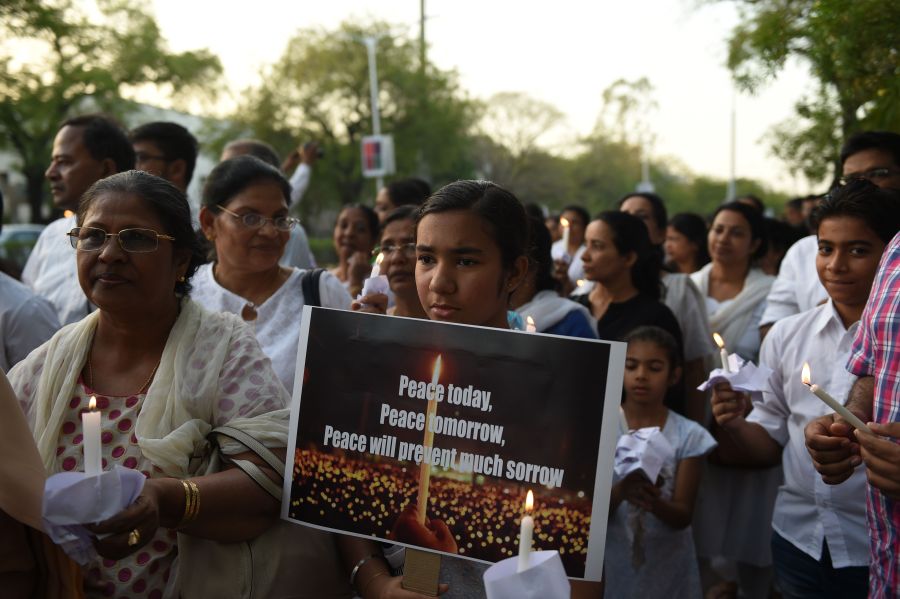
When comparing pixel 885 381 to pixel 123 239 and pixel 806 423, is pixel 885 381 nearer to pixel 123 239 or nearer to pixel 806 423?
pixel 806 423

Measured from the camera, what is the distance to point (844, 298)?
11.0ft

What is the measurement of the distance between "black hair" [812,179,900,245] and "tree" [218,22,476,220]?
36.0 m

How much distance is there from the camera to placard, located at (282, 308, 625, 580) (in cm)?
212

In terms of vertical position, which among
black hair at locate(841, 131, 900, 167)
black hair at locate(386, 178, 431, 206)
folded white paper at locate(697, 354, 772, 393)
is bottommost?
folded white paper at locate(697, 354, 772, 393)

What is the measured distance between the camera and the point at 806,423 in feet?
11.4

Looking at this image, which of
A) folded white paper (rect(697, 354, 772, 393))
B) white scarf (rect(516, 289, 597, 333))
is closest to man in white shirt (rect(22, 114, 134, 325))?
white scarf (rect(516, 289, 597, 333))

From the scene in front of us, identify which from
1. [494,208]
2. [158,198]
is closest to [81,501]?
[158,198]

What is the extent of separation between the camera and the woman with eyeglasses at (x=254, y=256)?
395cm

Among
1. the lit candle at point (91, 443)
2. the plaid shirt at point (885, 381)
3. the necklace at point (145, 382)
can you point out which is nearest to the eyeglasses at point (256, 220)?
the necklace at point (145, 382)

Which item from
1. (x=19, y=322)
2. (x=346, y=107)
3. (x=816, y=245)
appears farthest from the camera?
(x=346, y=107)

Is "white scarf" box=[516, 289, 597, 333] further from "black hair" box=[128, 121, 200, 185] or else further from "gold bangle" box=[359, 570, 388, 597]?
"black hair" box=[128, 121, 200, 185]

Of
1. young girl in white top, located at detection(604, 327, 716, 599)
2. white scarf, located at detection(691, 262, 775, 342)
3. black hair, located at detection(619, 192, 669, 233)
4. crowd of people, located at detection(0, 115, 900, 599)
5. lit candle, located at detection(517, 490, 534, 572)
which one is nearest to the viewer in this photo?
lit candle, located at detection(517, 490, 534, 572)

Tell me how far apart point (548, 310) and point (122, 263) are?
2443 mm

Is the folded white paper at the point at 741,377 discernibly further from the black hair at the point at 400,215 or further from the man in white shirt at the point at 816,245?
the black hair at the point at 400,215
